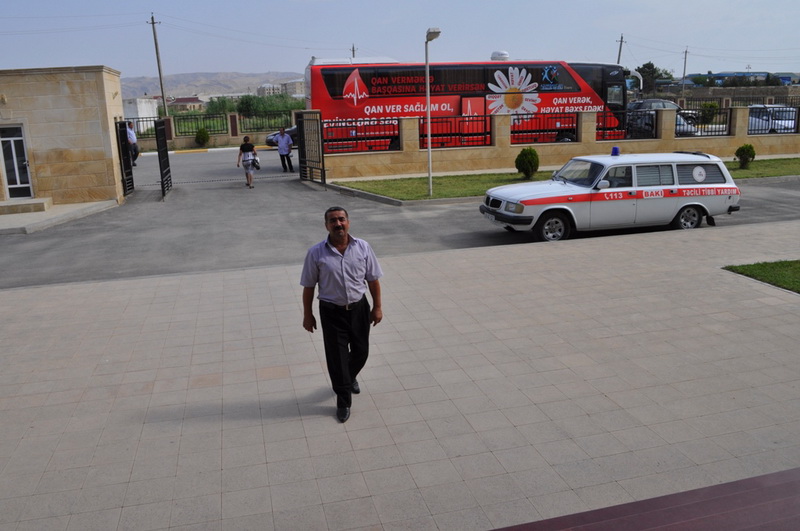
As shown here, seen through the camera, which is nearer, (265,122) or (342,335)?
(342,335)

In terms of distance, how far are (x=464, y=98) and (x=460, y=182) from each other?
20.7 feet

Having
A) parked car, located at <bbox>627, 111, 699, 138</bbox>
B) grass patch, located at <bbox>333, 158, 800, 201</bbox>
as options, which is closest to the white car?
grass patch, located at <bbox>333, 158, 800, 201</bbox>

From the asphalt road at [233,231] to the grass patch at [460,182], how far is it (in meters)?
0.72

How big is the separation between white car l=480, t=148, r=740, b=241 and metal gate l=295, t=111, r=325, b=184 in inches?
382

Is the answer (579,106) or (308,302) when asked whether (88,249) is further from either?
(579,106)

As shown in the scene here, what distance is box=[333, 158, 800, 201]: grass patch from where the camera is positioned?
18750mm

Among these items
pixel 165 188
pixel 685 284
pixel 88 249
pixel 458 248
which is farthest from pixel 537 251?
pixel 165 188

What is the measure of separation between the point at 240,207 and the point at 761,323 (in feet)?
42.9

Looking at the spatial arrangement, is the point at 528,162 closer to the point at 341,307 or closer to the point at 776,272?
the point at 776,272

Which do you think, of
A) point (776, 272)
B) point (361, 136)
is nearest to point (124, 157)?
point (361, 136)

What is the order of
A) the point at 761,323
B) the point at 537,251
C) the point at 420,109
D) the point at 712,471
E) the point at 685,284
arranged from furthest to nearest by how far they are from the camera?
the point at 420,109 < the point at 537,251 < the point at 685,284 < the point at 761,323 < the point at 712,471

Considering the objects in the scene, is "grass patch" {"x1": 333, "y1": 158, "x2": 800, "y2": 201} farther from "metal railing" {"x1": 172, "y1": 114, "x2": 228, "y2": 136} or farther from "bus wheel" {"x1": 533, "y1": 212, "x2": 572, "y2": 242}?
"metal railing" {"x1": 172, "y1": 114, "x2": 228, "y2": 136}

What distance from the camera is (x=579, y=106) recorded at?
2755 cm

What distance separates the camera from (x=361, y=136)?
24.4 metres
